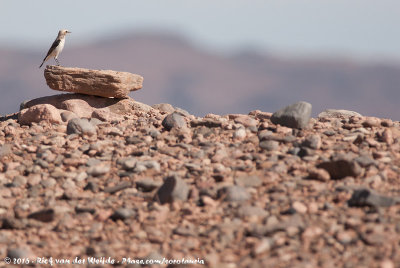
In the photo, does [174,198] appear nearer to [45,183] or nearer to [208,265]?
[208,265]

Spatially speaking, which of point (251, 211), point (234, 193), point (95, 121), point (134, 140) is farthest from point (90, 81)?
point (251, 211)

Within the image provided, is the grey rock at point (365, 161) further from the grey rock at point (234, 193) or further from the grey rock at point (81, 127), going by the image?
the grey rock at point (81, 127)

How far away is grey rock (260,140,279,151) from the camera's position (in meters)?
7.54

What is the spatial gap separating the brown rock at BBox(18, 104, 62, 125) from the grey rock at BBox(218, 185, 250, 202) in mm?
5126

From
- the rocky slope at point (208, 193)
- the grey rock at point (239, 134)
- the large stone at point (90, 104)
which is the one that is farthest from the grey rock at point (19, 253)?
the large stone at point (90, 104)

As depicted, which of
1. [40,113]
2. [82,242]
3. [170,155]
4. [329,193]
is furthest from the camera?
[40,113]

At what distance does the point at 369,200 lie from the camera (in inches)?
225

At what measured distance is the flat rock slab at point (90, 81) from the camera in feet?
40.7

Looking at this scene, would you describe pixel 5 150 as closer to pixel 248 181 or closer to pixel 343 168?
pixel 248 181

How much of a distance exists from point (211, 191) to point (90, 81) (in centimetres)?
698

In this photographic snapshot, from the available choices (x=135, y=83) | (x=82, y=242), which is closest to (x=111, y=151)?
(x=82, y=242)

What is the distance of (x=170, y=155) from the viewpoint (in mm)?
7613

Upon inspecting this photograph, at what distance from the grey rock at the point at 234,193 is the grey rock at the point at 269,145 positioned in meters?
1.49

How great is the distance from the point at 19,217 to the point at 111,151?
197 cm
